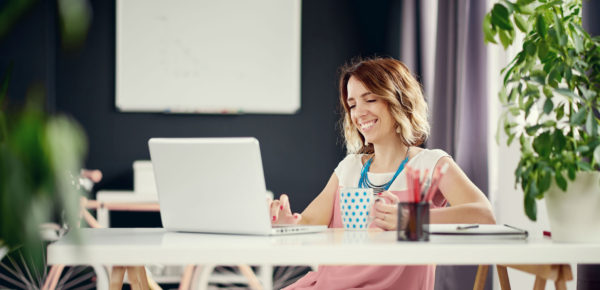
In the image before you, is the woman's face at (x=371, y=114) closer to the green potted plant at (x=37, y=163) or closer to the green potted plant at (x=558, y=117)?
the green potted plant at (x=558, y=117)

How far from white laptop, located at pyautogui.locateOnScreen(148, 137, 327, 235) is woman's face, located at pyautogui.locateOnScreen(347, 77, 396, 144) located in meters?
0.55

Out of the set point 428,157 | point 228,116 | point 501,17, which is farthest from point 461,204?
point 228,116

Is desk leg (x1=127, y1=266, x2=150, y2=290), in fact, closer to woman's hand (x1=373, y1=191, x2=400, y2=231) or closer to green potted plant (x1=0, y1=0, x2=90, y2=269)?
woman's hand (x1=373, y1=191, x2=400, y2=231)

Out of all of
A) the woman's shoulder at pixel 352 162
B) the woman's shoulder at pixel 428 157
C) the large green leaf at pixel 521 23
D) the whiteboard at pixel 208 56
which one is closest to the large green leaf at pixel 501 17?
the large green leaf at pixel 521 23

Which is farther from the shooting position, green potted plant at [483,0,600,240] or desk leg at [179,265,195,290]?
desk leg at [179,265,195,290]

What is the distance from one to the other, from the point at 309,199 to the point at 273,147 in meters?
0.43

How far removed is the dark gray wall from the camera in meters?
4.14

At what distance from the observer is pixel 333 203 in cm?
196

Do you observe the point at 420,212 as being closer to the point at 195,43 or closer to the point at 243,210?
the point at 243,210

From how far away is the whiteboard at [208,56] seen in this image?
417 centimetres

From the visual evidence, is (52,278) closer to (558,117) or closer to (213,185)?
(213,185)

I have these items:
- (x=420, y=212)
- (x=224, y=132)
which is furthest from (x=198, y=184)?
(x=224, y=132)

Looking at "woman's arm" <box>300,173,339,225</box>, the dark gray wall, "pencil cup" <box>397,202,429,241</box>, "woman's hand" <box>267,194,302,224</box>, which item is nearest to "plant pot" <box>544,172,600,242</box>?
"pencil cup" <box>397,202,429,241</box>

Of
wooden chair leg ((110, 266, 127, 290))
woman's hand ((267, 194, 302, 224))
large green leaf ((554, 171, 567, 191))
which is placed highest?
large green leaf ((554, 171, 567, 191))
